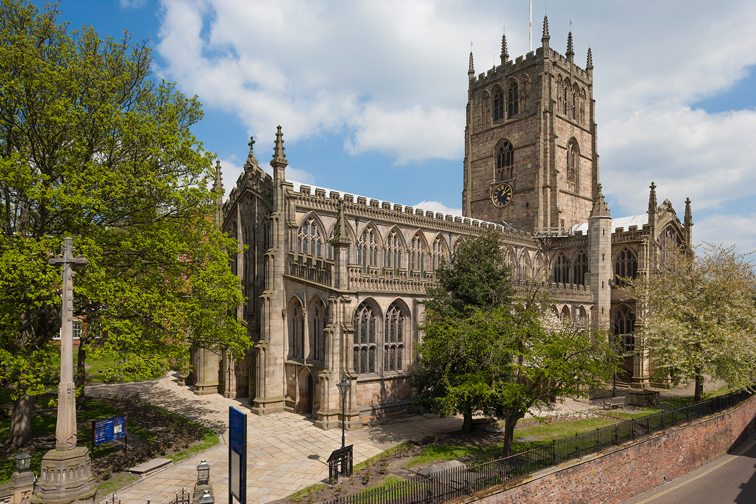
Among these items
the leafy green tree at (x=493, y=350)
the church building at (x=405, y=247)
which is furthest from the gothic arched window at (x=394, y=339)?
the leafy green tree at (x=493, y=350)

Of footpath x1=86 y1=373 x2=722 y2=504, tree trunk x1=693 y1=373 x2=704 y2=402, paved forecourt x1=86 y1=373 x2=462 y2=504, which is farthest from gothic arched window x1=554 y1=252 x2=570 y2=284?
paved forecourt x1=86 y1=373 x2=462 y2=504

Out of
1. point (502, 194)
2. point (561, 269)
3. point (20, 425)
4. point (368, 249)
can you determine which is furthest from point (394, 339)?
point (502, 194)

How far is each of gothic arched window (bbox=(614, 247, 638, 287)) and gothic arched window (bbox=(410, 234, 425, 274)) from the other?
16.7 m

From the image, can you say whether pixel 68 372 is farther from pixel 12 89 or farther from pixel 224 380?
pixel 224 380

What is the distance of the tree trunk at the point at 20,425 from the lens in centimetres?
1694

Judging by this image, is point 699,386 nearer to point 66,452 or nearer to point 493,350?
point 493,350

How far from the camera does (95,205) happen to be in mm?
15664

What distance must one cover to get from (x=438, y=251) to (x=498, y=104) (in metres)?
21.8

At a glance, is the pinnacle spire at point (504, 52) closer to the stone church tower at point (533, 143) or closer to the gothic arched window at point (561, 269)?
the stone church tower at point (533, 143)

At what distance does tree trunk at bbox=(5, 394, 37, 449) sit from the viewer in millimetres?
16938

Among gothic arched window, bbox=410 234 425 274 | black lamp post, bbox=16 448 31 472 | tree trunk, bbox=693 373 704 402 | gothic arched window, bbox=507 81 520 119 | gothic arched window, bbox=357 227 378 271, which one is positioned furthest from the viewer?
gothic arched window, bbox=507 81 520 119

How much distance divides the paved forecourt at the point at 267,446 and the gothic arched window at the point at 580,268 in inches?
848

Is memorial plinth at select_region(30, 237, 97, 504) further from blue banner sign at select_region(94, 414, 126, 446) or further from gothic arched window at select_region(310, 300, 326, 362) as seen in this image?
gothic arched window at select_region(310, 300, 326, 362)

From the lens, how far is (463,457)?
59.5 feet
